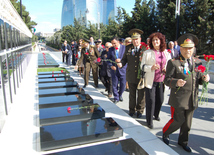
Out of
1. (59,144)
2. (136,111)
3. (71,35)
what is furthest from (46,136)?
(71,35)

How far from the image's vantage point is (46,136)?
3.05 meters

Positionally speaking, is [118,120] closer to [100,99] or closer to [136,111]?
[136,111]

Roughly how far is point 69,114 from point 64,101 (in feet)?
3.01

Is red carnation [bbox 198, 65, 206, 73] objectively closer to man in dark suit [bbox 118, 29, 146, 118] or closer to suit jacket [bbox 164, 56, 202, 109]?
suit jacket [bbox 164, 56, 202, 109]

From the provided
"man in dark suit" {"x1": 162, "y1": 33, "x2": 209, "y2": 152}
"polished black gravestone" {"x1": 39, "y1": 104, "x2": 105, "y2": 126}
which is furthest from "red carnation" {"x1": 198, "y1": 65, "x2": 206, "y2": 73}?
"polished black gravestone" {"x1": 39, "y1": 104, "x2": 105, "y2": 126}

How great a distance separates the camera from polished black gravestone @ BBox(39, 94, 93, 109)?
4.60 m

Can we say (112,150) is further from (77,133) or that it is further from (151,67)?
(151,67)

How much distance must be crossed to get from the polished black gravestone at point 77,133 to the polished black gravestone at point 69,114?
0.30 meters

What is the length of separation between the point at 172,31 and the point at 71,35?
86.3 feet

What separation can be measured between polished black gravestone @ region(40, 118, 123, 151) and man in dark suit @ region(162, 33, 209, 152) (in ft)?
3.49

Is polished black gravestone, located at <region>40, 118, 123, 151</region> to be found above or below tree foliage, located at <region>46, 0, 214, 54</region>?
below

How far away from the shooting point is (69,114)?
393 cm

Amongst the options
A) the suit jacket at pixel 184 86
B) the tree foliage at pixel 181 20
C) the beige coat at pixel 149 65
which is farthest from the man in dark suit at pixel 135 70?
the tree foliage at pixel 181 20

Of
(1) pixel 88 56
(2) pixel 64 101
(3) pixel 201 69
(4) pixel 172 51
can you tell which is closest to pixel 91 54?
(1) pixel 88 56
